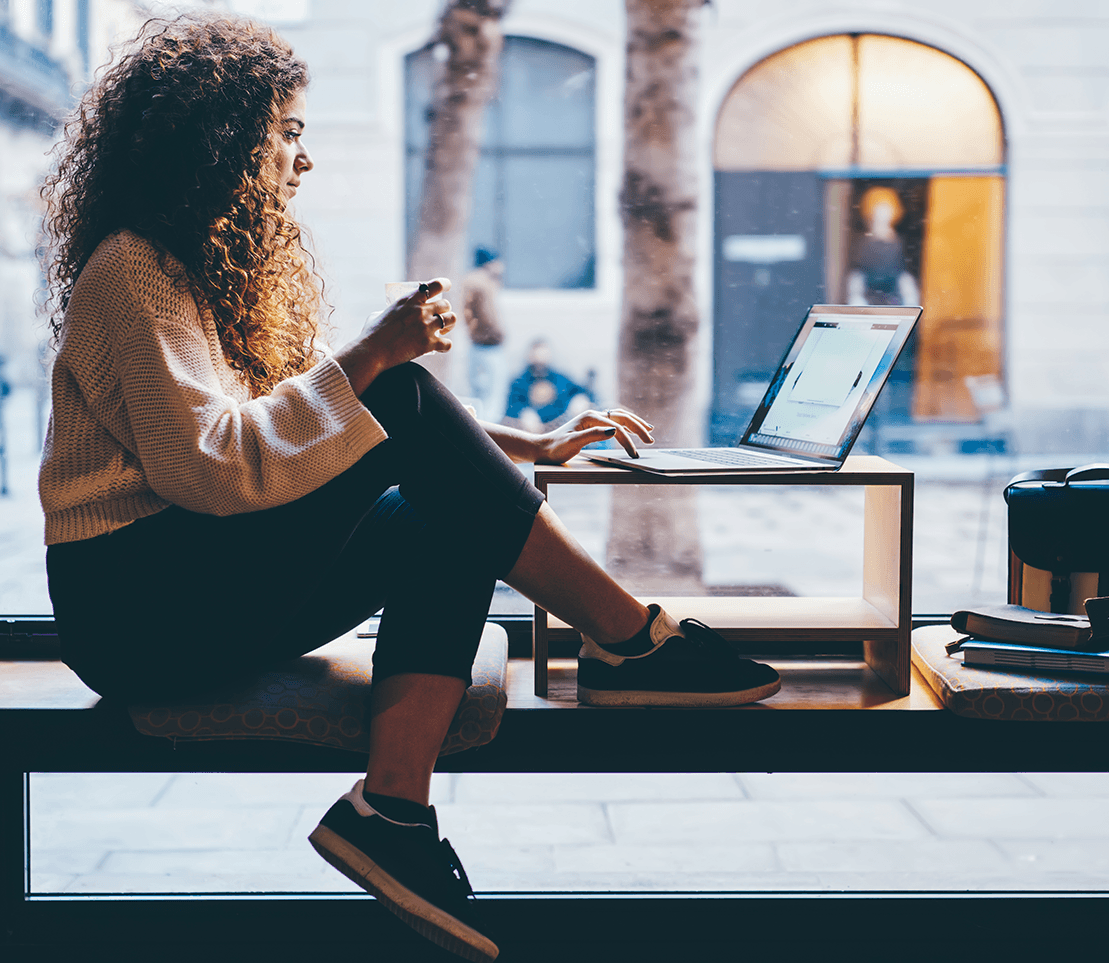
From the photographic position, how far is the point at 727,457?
1636mm

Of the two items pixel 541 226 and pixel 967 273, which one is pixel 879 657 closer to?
pixel 967 273

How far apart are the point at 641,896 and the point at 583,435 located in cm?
74

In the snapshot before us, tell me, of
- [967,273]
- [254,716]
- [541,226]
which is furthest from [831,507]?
[254,716]

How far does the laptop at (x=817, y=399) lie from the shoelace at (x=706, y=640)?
0.22m

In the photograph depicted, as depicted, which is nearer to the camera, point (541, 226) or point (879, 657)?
point (879, 657)

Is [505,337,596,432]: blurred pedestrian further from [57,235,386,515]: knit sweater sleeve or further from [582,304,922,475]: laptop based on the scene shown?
[57,235,386,515]: knit sweater sleeve

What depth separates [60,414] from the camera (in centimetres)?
126

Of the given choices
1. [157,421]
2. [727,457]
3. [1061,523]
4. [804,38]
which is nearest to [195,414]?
[157,421]

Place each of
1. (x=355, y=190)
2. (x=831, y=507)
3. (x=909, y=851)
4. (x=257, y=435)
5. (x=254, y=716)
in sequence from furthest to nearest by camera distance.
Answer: (x=831, y=507) < (x=355, y=190) < (x=909, y=851) < (x=254, y=716) < (x=257, y=435)

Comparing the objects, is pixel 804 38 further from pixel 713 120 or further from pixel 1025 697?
pixel 1025 697

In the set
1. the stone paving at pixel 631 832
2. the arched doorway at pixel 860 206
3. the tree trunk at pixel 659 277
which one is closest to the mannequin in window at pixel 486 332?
the tree trunk at pixel 659 277

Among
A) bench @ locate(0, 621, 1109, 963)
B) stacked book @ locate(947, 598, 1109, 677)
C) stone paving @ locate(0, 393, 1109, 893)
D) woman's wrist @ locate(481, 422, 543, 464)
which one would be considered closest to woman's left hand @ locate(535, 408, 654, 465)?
woman's wrist @ locate(481, 422, 543, 464)

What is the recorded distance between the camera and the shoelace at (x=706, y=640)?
4.75ft

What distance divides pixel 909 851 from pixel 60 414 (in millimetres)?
1645
